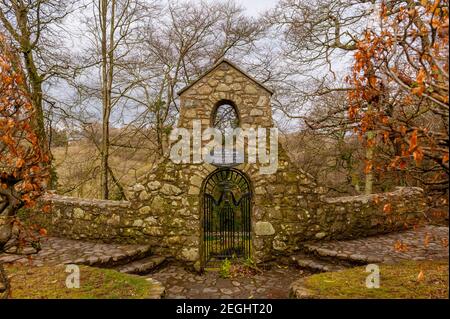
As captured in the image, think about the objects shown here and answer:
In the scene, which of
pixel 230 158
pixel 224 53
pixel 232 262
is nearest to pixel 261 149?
pixel 230 158

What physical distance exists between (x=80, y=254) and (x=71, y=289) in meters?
1.96

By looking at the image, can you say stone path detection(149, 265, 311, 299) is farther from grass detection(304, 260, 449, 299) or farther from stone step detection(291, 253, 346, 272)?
grass detection(304, 260, 449, 299)

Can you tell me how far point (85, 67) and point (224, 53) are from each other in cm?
625

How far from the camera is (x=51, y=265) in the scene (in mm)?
4941

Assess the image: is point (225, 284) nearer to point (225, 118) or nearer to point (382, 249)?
point (382, 249)

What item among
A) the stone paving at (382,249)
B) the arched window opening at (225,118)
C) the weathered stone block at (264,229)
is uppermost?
the arched window opening at (225,118)

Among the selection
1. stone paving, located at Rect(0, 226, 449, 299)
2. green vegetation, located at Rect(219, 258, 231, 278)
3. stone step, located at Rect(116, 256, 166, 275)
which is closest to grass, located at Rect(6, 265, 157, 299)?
stone paving, located at Rect(0, 226, 449, 299)

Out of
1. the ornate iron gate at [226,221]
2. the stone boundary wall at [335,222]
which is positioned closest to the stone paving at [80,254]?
the ornate iron gate at [226,221]

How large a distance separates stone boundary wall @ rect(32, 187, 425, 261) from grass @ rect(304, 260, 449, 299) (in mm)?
1798

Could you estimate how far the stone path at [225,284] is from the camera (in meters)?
5.06

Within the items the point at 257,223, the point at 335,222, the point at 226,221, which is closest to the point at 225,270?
the point at 257,223

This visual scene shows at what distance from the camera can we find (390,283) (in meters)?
3.90

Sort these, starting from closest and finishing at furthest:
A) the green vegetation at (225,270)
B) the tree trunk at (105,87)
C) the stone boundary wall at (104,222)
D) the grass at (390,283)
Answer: the grass at (390,283)
the green vegetation at (225,270)
the stone boundary wall at (104,222)
the tree trunk at (105,87)

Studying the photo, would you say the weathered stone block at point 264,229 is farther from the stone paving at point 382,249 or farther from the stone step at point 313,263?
the stone paving at point 382,249
